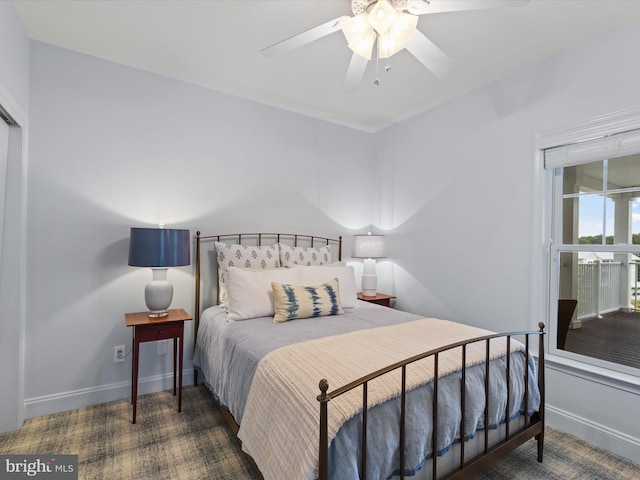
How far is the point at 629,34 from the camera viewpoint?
211 cm

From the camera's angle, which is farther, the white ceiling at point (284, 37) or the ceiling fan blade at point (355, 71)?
the white ceiling at point (284, 37)

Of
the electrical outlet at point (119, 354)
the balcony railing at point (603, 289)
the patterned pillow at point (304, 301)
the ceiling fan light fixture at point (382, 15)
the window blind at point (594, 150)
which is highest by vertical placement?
the ceiling fan light fixture at point (382, 15)

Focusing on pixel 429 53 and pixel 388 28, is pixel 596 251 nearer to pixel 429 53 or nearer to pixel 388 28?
pixel 429 53

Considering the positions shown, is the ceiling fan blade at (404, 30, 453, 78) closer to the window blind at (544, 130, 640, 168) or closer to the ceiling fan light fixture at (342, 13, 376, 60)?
the ceiling fan light fixture at (342, 13, 376, 60)

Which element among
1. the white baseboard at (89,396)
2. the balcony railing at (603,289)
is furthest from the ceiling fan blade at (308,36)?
the white baseboard at (89,396)

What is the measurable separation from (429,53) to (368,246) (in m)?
2.21

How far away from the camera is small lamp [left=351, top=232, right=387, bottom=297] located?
3.69m

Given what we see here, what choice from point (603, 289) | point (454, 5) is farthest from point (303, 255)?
point (603, 289)

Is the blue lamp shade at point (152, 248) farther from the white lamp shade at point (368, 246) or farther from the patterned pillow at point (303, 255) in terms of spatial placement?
the white lamp shade at point (368, 246)

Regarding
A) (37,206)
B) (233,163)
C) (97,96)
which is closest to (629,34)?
(233,163)

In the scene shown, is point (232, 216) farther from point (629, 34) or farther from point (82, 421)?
point (629, 34)

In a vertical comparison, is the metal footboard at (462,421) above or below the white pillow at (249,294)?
below

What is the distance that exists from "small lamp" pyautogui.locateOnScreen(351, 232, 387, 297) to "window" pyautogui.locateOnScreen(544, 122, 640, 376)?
1.62 meters

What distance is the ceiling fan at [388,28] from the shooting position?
5.08ft
